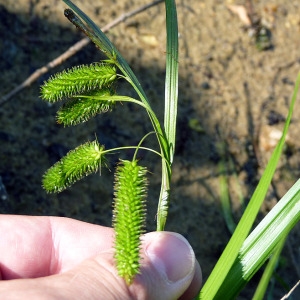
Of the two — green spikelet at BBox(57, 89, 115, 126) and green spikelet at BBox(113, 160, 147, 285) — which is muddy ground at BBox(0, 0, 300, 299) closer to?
green spikelet at BBox(57, 89, 115, 126)

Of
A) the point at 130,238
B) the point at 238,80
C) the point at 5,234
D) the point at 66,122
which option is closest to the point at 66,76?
the point at 66,122

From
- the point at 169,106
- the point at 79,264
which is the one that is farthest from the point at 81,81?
the point at 79,264

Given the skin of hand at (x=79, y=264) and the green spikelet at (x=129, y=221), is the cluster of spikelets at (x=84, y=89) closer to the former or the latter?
the green spikelet at (x=129, y=221)

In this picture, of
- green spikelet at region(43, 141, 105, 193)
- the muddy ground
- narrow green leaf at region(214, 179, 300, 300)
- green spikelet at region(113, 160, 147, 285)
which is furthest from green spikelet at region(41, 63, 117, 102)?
the muddy ground

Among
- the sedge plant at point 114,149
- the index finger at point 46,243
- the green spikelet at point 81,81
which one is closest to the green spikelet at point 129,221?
the sedge plant at point 114,149

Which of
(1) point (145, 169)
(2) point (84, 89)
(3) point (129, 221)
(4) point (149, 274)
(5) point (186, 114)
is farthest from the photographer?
(5) point (186, 114)

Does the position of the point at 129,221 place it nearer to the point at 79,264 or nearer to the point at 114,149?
the point at 114,149
